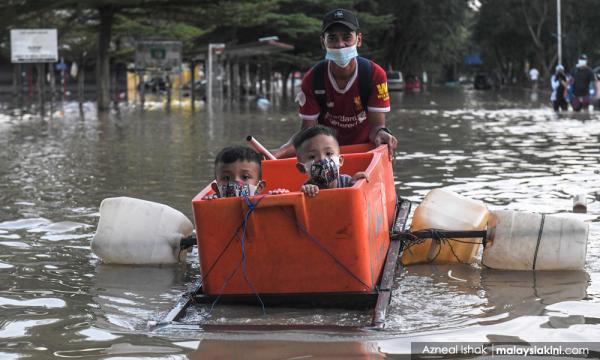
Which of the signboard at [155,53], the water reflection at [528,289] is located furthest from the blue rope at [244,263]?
the signboard at [155,53]

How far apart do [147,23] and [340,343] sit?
40757 millimetres

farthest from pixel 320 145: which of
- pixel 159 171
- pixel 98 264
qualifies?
pixel 159 171

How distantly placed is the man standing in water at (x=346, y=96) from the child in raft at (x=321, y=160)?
3.77ft

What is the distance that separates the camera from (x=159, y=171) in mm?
13055

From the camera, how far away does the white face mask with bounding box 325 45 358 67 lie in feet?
22.3

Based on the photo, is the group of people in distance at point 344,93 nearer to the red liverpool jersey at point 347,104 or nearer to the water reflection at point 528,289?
the red liverpool jersey at point 347,104

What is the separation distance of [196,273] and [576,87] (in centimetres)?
2221

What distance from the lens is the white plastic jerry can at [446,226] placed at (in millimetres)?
7062

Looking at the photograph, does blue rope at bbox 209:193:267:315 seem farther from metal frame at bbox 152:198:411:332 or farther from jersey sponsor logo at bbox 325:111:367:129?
jersey sponsor logo at bbox 325:111:367:129

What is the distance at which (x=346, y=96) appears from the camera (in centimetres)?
725

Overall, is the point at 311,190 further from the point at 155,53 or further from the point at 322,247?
the point at 155,53

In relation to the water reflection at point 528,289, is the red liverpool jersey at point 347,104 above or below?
above

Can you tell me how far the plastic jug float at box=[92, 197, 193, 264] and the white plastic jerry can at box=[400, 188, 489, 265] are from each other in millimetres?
1674

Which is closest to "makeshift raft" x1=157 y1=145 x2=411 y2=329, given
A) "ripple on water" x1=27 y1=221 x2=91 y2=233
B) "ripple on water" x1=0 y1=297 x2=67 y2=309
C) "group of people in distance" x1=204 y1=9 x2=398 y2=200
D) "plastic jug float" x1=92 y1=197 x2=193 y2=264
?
"group of people in distance" x1=204 y1=9 x2=398 y2=200
